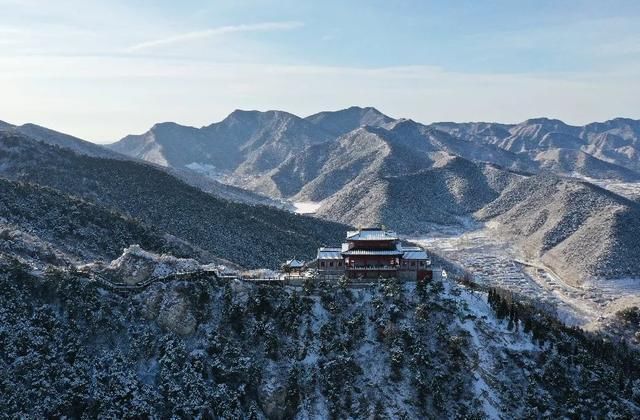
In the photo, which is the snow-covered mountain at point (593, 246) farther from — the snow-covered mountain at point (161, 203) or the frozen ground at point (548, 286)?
the snow-covered mountain at point (161, 203)

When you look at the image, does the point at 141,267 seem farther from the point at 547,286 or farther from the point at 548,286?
the point at 548,286

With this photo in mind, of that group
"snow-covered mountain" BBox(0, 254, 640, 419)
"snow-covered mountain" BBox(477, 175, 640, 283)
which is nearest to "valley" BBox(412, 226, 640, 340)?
"snow-covered mountain" BBox(477, 175, 640, 283)

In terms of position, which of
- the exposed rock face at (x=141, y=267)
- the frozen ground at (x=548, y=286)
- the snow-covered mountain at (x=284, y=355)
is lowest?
the frozen ground at (x=548, y=286)

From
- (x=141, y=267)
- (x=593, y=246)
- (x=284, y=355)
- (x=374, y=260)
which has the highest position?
(x=374, y=260)


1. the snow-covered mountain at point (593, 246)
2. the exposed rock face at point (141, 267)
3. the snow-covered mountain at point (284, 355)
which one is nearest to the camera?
the snow-covered mountain at point (284, 355)

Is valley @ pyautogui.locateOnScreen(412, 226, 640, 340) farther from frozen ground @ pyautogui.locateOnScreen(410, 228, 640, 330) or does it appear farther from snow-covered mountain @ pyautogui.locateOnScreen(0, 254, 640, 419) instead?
snow-covered mountain @ pyautogui.locateOnScreen(0, 254, 640, 419)

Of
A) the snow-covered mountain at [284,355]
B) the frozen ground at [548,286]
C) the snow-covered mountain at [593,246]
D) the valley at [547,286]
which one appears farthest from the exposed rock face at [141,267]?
the snow-covered mountain at [593,246]

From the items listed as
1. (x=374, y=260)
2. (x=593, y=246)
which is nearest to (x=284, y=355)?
(x=374, y=260)
